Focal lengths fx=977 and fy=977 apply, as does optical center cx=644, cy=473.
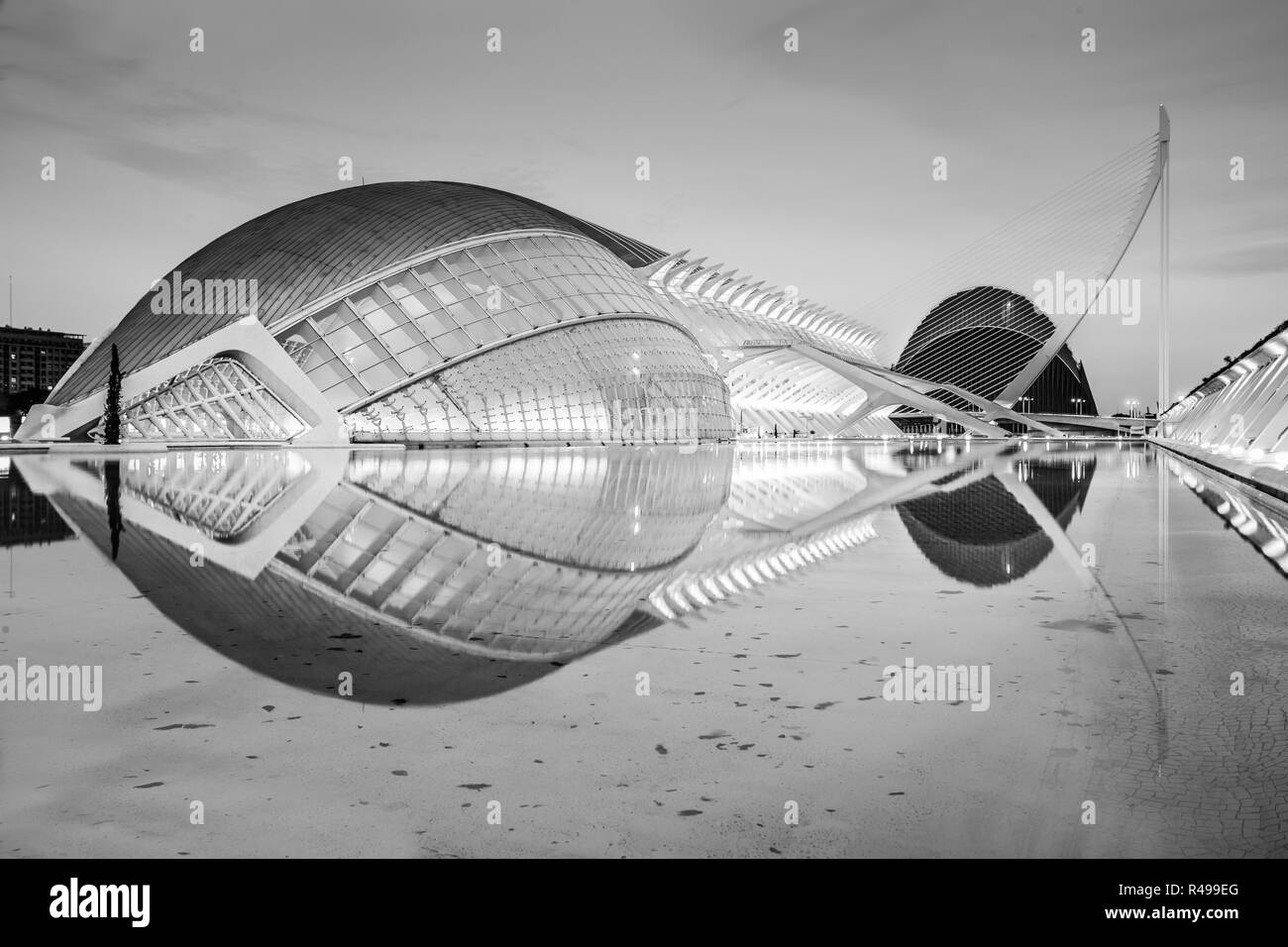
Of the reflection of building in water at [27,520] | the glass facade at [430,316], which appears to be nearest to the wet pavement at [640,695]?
the reflection of building in water at [27,520]

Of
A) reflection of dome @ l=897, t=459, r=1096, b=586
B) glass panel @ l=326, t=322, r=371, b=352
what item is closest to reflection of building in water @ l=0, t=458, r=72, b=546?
reflection of dome @ l=897, t=459, r=1096, b=586

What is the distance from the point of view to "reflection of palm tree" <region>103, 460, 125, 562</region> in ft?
35.6

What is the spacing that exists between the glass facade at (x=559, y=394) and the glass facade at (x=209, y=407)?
4.11 metres

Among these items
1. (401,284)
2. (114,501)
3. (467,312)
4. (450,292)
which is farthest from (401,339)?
(114,501)

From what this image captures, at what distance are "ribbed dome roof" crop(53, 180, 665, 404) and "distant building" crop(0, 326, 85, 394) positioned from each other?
13450 centimetres

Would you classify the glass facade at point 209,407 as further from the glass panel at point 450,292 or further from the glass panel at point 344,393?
the glass panel at point 450,292

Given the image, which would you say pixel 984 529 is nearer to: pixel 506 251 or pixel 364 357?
pixel 364 357

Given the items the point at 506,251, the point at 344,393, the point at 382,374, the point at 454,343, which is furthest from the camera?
the point at 506,251

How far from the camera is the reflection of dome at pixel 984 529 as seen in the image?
898 cm

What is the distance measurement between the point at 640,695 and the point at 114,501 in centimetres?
1389

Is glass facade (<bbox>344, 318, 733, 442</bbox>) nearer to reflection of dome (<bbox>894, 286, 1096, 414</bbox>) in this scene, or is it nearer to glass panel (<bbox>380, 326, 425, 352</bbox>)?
glass panel (<bbox>380, 326, 425, 352</bbox>)

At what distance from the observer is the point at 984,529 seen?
12195mm
